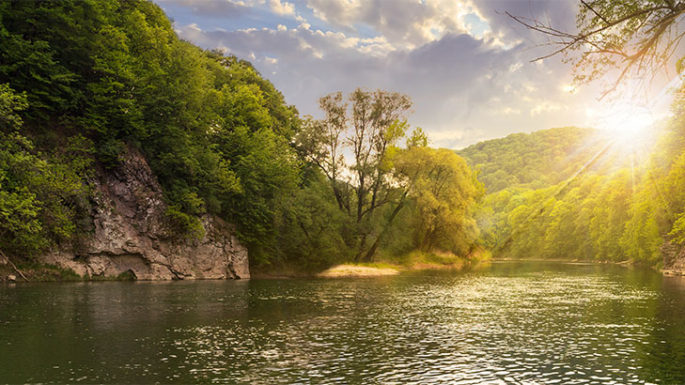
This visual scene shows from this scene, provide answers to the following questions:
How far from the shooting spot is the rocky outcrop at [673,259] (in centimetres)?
6850

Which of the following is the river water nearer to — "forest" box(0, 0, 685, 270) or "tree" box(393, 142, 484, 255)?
"forest" box(0, 0, 685, 270)

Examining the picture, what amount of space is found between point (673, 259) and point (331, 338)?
69587 millimetres

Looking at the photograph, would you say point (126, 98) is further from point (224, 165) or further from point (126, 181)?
point (224, 165)

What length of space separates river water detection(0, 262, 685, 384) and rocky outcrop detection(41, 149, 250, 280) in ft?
27.7

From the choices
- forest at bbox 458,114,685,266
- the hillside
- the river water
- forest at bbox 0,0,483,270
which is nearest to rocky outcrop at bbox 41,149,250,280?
forest at bbox 0,0,483,270

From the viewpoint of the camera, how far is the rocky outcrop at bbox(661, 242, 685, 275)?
68500 mm

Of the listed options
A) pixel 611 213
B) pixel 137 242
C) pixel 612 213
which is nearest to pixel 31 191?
pixel 137 242

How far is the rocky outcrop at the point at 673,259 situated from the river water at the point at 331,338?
122 feet

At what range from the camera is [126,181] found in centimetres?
5147

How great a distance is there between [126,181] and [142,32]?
1858 centimetres

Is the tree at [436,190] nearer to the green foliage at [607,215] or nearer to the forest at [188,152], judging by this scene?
the forest at [188,152]

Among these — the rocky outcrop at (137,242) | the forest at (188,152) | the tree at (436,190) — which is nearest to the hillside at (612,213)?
the tree at (436,190)

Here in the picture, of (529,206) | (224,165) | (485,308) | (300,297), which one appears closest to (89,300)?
(300,297)

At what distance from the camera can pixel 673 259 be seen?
71500 mm
